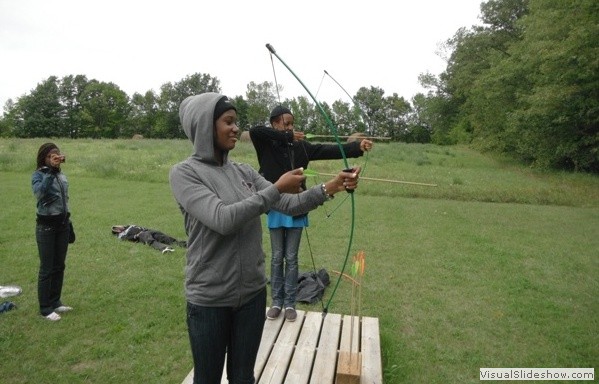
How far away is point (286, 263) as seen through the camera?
3.59m

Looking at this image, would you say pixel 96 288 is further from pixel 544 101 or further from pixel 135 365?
pixel 544 101

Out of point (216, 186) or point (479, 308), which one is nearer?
point (216, 186)

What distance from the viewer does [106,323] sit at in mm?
3846

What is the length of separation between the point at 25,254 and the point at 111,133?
61747 millimetres

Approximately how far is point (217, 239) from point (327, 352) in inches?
69.4

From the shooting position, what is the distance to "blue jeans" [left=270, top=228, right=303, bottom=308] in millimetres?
3523

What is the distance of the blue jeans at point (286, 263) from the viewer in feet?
11.6

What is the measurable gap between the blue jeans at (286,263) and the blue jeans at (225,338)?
5.30 feet

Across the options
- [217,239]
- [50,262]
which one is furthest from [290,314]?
[50,262]

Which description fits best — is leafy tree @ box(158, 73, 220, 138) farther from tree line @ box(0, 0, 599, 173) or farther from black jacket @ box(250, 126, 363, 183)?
black jacket @ box(250, 126, 363, 183)

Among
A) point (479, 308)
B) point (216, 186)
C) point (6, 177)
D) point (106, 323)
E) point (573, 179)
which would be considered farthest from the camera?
point (573, 179)

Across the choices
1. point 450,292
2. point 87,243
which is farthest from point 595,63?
point 87,243

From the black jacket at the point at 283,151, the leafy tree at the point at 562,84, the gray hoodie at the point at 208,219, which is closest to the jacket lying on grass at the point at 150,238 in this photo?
the black jacket at the point at 283,151

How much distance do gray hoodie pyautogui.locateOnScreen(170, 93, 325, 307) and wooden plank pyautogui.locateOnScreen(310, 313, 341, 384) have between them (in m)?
1.26
